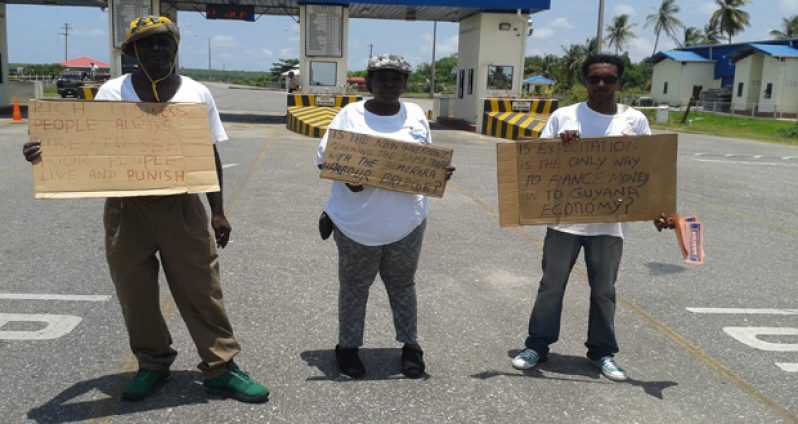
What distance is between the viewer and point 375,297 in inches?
212

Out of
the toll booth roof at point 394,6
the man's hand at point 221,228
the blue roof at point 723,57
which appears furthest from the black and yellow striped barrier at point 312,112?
the blue roof at point 723,57

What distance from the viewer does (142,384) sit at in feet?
11.5

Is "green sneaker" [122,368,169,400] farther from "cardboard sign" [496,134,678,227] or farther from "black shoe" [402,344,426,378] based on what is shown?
"cardboard sign" [496,134,678,227]

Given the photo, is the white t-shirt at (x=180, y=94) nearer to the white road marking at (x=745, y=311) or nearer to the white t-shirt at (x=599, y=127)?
the white t-shirt at (x=599, y=127)

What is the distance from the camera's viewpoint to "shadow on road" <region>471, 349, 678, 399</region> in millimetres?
3951

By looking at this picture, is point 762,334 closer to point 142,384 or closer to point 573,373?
point 573,373

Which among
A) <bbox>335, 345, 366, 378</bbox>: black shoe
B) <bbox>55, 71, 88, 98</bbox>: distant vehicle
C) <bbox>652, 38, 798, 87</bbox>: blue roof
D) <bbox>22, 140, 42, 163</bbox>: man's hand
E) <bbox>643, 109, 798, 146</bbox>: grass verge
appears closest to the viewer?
<bbox>22, 140, 42, 163</bbox>: man's hand

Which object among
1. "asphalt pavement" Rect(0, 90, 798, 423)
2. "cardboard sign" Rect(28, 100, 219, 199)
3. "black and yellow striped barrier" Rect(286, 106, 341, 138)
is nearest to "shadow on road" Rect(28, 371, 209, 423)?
"asphalt pavement" Rect(0, 90, 798, 423)

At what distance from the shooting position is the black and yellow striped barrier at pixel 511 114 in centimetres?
2044

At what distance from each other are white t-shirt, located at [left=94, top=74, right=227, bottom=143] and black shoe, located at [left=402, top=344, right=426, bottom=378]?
1613 mm

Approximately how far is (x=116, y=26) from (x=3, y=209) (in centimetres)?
1604

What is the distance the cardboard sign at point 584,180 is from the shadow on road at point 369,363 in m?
1.07

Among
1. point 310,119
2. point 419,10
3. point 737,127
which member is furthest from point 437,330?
point 737,127

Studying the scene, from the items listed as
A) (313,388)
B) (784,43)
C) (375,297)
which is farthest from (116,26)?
(784,43)
